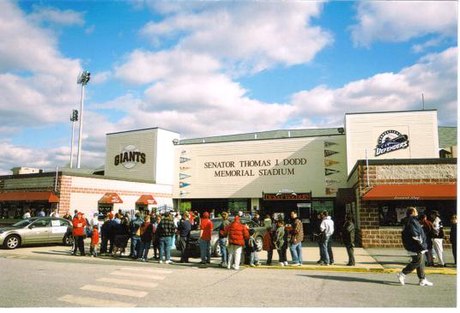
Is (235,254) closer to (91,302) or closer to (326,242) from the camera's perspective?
(326,242)

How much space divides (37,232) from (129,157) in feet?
58.8

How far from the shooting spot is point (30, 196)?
80.8 ft

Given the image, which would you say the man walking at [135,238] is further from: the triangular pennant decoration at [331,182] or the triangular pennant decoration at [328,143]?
the triangular pennant decoration at [328,143]

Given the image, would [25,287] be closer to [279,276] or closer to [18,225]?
[279,276]

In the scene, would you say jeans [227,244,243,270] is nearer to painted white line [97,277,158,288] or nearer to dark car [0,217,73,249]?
painted white line [97,277,158,288]

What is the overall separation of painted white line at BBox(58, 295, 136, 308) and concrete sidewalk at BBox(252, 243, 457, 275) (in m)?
6.04

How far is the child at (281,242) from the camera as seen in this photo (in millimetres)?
12594

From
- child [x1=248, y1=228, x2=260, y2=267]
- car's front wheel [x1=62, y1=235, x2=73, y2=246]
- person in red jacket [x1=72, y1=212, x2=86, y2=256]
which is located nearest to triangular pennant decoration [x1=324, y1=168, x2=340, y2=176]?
child [x1=248, y1=228, x2=260, y2=267]

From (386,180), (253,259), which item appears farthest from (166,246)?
(386,180)

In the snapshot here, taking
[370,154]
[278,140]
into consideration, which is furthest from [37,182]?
[370,154]

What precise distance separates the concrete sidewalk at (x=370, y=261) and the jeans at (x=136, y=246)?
4.56m

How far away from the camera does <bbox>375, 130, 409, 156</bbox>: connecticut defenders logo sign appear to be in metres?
26.5

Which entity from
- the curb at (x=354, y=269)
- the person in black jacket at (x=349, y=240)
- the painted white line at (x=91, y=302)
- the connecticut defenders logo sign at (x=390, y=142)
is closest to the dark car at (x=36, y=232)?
the curb at (x=354, y=269)

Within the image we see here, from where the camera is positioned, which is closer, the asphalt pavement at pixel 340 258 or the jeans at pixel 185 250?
the asphalt pavement at pixel 340 258
